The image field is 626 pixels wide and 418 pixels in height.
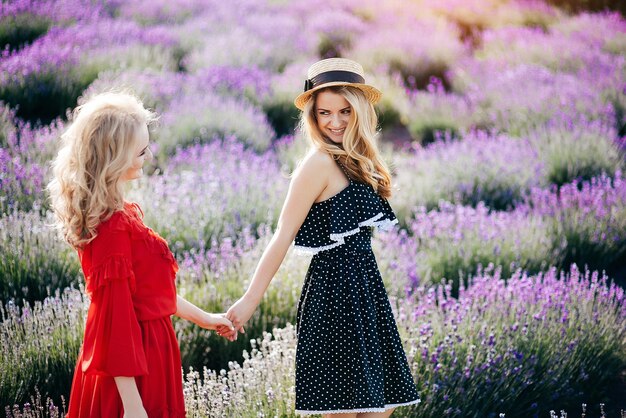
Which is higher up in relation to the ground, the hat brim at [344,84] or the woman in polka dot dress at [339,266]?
the hat brim at [344,84]

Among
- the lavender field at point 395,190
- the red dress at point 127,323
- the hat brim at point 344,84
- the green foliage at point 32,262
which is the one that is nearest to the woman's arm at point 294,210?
the hat brim at point 344,84

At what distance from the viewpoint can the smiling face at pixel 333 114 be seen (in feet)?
8.16

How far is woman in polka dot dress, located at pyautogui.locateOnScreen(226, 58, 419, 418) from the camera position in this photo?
7.64ft

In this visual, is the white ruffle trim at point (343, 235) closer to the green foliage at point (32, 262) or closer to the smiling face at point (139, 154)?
the smiling face at point (139, 154)

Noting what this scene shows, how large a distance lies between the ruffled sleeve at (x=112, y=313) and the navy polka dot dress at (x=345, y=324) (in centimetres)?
60

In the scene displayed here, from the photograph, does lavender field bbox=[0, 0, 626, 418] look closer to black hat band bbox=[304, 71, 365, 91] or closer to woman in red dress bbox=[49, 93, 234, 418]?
woman in red dress bbox=[49, 93, 234, 418]

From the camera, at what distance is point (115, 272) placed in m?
1.97

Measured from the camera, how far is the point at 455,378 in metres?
2.96

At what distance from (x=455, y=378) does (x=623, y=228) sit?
92.9 inches

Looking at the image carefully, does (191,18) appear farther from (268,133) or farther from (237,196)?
(237,196)

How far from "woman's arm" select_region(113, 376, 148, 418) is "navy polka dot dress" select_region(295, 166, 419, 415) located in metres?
0.58

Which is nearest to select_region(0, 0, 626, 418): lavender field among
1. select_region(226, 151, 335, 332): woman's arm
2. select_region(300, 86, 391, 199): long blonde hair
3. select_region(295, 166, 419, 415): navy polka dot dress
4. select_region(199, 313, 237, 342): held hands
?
select_region(199, 313, 237, 342): held hands

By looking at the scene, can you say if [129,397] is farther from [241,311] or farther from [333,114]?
[333,114]

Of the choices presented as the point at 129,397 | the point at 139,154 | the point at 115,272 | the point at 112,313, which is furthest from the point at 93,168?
the point at 129,397
